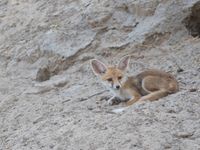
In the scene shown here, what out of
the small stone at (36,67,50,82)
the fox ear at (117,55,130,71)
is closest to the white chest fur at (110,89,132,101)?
the fox ear at (117,55,130,71)

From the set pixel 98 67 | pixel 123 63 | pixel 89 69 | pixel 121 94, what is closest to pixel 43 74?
pixel 89 69

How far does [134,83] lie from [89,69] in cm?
119

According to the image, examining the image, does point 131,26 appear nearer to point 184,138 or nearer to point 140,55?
point 140,55

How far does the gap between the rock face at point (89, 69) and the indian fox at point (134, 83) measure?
0.17 m

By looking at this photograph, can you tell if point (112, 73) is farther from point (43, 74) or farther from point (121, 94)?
point (43, 74)

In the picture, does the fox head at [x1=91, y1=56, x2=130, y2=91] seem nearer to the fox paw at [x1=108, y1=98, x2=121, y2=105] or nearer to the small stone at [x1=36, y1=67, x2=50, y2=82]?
the fox paw at [x1=108, y1=98, x2=121, y2=105]

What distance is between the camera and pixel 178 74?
21.4ft

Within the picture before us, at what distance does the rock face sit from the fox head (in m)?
0.22

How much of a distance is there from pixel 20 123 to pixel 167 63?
6.40 ft

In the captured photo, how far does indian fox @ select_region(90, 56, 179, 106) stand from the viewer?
5.90 metres

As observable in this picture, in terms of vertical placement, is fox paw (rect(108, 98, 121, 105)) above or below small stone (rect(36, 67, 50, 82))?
below

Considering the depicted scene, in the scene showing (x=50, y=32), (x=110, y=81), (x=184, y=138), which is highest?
(x=50, y=32)

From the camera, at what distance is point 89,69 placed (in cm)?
728

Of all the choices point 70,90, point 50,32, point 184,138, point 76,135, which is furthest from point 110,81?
point 50,32
